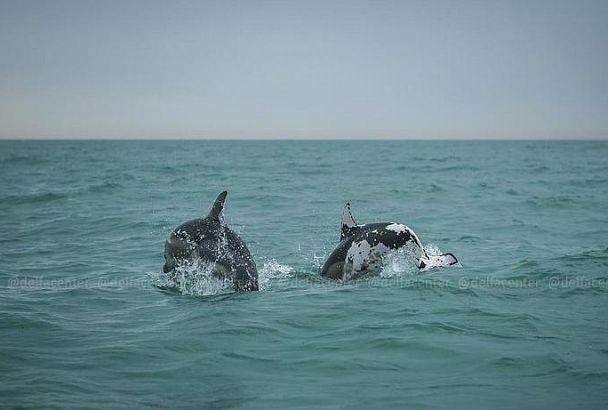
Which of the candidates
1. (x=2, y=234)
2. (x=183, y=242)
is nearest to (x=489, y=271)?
(x=183, y=242)

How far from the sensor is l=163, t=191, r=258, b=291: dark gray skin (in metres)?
11.9

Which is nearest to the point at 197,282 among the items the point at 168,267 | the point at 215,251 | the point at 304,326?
the point at 215,251

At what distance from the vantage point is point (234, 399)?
7168mm

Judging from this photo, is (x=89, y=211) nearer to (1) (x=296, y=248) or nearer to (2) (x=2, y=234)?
(2) (x=2, y=234)

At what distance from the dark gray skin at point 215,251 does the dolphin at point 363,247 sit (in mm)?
1761

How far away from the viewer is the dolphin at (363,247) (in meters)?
12.9

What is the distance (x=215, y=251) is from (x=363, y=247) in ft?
9.76

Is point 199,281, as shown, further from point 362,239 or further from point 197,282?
point 362,239

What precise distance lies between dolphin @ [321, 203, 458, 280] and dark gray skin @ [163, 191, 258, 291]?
1.76m

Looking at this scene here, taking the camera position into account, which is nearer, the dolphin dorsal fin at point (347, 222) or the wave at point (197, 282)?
the wave at point (197, 282)

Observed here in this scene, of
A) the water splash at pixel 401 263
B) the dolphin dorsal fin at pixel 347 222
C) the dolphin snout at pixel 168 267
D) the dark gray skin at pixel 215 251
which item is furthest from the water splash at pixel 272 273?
the water splash at pixel 401 263

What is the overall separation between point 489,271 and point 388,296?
361cm

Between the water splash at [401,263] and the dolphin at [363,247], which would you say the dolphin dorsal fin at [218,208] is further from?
the water splash at [401,263]

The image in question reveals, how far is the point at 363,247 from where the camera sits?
12.9 m
